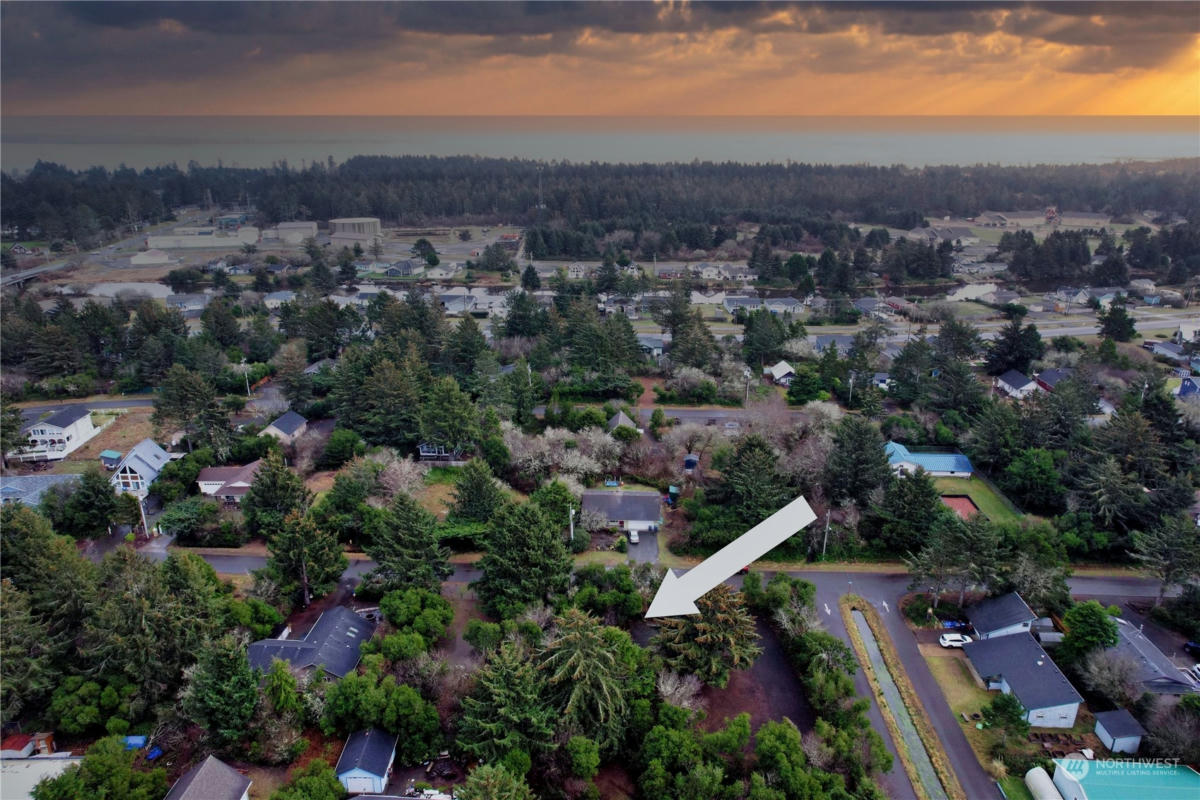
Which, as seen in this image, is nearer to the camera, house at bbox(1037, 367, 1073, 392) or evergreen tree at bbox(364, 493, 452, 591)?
evergreen tree at bbox(364, 493, 452, 591)

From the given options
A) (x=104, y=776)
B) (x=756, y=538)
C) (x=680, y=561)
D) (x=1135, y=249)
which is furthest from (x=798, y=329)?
(x=1135, y=249)

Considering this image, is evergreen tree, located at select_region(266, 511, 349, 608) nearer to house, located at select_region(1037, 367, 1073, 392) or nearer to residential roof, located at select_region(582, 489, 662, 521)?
residential roof, located at select_region(582, 489, 662, 521)

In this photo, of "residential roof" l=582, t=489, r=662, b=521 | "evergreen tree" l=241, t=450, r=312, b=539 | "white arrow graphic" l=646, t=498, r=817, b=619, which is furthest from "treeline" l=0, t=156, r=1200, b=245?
"white arrow graphic" l=646, t=498, r=817, b=619

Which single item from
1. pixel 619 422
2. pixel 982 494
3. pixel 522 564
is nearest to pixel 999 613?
pixel 982 494

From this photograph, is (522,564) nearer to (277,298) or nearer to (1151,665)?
(1151,665)

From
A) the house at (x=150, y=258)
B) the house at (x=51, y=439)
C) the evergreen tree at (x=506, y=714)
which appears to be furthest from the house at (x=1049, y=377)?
the house at (x=150, y=258)

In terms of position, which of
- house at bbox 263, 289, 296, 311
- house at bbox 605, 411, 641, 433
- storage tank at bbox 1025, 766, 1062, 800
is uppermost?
house at bbox 263, 289, 296, 311

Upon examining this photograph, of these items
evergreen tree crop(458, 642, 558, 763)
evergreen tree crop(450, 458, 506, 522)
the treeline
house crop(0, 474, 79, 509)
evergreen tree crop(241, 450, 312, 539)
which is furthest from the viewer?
the treeline
